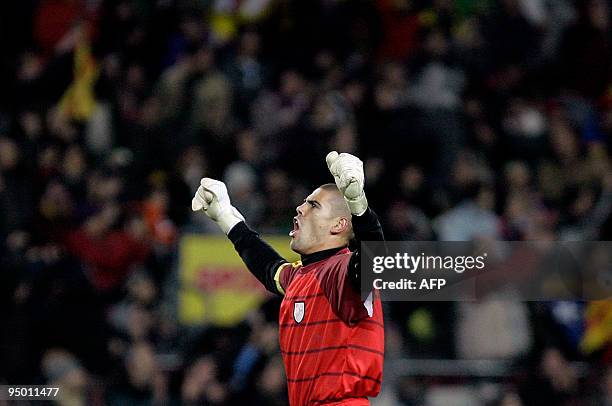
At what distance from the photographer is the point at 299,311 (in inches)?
268

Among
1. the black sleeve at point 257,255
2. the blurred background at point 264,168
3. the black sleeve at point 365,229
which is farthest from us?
the blurred background at point 264,168

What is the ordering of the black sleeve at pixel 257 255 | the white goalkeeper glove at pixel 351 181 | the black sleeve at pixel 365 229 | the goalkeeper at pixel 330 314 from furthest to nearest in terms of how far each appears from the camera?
the black sleeve at pixel 257 255
the goalkeeper at pixel 330 314
the black sleeve at pixel 365 229
the white goalkeeper glove at pixel 351 181

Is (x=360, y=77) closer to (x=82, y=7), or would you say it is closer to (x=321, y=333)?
(x=82, y=7)

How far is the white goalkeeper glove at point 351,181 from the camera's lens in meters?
6.03

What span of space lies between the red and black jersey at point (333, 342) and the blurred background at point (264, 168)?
3.22 meters

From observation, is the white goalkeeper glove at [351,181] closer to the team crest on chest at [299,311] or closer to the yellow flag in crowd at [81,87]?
the team crest on chest at [299,311]

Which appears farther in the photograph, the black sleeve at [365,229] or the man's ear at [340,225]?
the man's ear at [340,225]

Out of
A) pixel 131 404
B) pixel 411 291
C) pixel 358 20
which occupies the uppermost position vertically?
pixel 358 20

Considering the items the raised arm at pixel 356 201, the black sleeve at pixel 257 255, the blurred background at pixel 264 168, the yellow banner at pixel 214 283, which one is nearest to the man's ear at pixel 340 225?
the raised arm at pixel 356 201

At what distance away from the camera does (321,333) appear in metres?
6.66

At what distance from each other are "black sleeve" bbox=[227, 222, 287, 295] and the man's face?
547 mm

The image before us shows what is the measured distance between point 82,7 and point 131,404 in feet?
17.8

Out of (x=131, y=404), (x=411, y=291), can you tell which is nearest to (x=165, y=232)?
(x=131, y=404)

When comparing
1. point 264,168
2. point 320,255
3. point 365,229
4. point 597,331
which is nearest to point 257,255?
point 320,255
